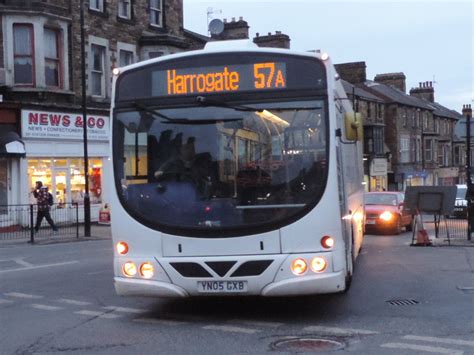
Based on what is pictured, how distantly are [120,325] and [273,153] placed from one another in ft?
9.06

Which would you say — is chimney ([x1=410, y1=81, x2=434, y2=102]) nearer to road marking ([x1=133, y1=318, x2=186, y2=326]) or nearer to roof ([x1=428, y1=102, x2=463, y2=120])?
roof ([x1=428, y1=102, x2=463, y2=120])

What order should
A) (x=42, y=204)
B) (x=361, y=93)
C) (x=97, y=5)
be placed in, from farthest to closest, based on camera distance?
1. (x=361, y=93)
2. (x=97, y=5)
3. (x=42, y=204)

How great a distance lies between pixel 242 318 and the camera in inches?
326

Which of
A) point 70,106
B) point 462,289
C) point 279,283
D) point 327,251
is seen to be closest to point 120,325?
point 279,283

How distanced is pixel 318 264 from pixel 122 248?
92.5 inches

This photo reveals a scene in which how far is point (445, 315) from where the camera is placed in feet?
27.5

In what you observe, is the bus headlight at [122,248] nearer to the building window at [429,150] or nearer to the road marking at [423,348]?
the road marking at [423,348]

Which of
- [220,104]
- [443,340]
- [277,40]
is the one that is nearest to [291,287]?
[443,340]

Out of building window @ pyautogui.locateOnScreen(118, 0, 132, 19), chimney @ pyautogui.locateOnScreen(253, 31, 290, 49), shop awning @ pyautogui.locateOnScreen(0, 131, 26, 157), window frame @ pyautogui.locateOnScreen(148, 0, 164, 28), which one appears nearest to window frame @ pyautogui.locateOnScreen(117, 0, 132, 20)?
building window @ pyautogui.locateOnScreen(118, 0, 132, 19)

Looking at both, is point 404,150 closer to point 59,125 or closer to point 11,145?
point 59,125

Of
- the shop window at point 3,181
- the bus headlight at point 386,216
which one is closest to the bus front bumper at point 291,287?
the bus headlight at point 386,216

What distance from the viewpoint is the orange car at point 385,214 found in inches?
910

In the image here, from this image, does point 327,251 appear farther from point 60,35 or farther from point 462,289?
point 60,35

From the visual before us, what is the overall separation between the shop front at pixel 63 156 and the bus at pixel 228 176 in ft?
54.0
